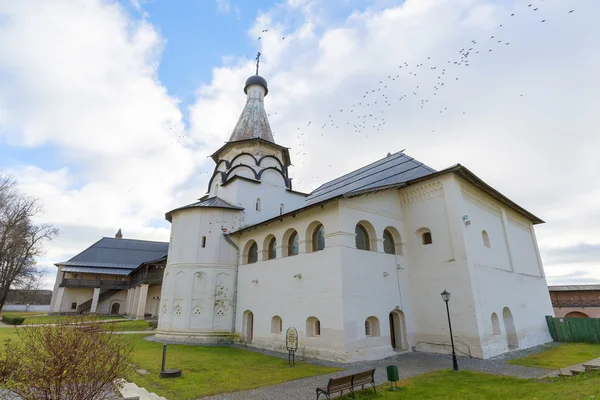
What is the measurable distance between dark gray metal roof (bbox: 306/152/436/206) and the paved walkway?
24.2ft

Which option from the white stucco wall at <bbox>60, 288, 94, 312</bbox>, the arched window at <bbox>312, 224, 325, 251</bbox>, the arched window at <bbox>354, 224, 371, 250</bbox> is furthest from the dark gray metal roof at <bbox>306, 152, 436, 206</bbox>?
the white stucco wall at <bbox>60, 288, 94, 312</bbox>

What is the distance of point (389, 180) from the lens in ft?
59.4

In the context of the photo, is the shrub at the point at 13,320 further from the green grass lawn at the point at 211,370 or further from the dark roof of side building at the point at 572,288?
the dark roof of side building at the point at 572,288

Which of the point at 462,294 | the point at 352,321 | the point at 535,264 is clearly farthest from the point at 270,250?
the point at 535,264

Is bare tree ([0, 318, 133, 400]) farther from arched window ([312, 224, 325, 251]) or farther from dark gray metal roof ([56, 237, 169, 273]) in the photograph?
dark gray metal roof ([56, 237, 169, 273])

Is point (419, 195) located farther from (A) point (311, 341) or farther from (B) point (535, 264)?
(B) point (535, 264)

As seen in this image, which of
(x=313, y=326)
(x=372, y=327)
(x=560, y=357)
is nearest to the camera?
(x=560, y=357)

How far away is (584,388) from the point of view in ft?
22.3

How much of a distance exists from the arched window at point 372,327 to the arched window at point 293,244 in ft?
15.4

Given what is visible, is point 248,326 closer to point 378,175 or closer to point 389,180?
point 389,180

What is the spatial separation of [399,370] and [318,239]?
243 inches

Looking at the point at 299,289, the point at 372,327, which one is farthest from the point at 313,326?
the point at 372,327

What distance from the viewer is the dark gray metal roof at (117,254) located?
38.8 metres

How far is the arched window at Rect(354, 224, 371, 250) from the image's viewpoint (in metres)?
14.5
